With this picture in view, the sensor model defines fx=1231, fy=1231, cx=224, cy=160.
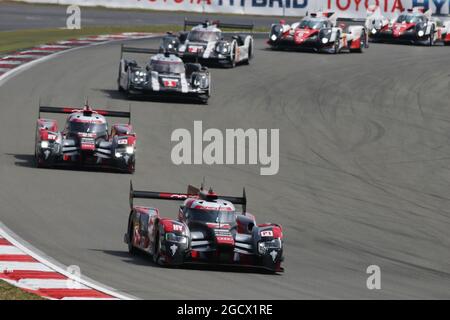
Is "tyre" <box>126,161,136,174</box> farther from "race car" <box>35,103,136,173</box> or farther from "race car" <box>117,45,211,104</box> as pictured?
"race car" <box>117,45,211,104</box>

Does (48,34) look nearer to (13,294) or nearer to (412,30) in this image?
(412,30)

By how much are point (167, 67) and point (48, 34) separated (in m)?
14.6

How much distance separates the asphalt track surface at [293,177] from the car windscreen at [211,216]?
86 centimetres

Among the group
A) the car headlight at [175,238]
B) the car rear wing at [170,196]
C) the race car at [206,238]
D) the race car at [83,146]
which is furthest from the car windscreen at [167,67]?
the car headlight at [175,238]

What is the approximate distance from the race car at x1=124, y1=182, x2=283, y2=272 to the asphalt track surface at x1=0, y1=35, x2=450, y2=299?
25 cm

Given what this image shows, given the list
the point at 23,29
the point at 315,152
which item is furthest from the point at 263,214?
the point at 23,29

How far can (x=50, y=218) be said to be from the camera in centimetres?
2155

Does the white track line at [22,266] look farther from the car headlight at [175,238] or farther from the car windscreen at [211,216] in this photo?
the car windscreen at [211,216]

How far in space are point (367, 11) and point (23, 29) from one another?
622 inches

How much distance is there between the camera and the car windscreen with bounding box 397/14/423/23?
5019 centimetres

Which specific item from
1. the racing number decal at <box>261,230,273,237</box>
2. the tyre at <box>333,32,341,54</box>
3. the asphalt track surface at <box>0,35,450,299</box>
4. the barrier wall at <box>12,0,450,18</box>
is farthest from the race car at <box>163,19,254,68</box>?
the racing number decal at <box>261,230,273,237</box>

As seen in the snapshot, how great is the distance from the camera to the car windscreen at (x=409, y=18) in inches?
1976

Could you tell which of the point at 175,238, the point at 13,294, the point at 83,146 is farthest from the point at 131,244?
the point at 83,146

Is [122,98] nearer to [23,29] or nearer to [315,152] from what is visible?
[315,152]
